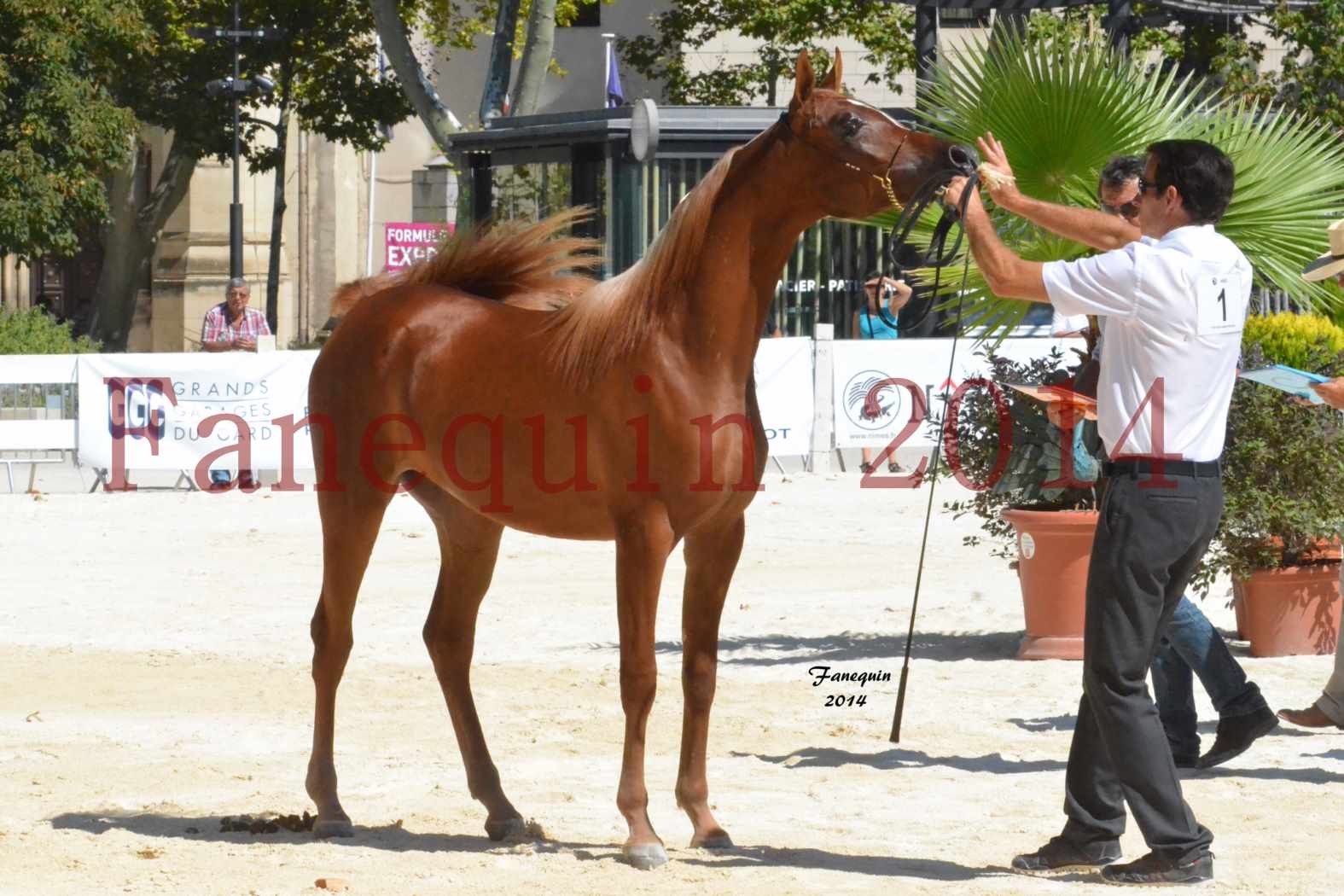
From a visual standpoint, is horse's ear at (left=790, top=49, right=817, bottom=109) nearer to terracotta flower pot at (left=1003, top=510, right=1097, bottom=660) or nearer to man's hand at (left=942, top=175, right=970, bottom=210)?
man's hand at (left=942, top=175, right=970, bottom=210)

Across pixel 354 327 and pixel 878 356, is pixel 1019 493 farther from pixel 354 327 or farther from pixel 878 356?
pixel 878 356

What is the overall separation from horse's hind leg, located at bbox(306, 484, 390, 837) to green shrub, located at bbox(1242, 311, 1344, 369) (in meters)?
5.90

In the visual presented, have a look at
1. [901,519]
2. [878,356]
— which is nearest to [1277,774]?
[901,519]

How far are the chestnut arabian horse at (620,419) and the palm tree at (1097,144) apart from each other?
272 centimetres

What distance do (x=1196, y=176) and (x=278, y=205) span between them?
1185 inches

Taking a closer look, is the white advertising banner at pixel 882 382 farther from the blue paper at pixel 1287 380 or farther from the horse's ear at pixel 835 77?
the horse's ear at pixel 835 77

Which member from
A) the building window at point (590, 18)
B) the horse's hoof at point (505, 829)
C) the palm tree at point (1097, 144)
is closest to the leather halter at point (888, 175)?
the horse's hoof at point (505, 829)

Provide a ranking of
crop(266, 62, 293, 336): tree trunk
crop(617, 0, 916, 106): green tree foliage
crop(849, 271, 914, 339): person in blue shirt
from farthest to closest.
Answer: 1. crop(617, 0, 916, 106): green tree foliage
2. crop(266, 62, 293, 336): tree trunk
3. crop(849, 271, 914, 339): person in blue shirt

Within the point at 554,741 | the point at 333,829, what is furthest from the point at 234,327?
the point at 333,829

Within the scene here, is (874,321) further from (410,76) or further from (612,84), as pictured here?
(612,84)

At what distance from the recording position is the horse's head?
5.26m

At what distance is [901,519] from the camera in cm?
1462

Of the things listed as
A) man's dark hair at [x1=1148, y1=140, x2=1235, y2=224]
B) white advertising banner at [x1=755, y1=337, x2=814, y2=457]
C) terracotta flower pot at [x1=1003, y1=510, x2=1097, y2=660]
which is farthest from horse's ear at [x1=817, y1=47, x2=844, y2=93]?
white advertising banner at [x1=755, y1=337, x2=814, y2=457]

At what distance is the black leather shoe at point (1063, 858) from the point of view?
535 cm
